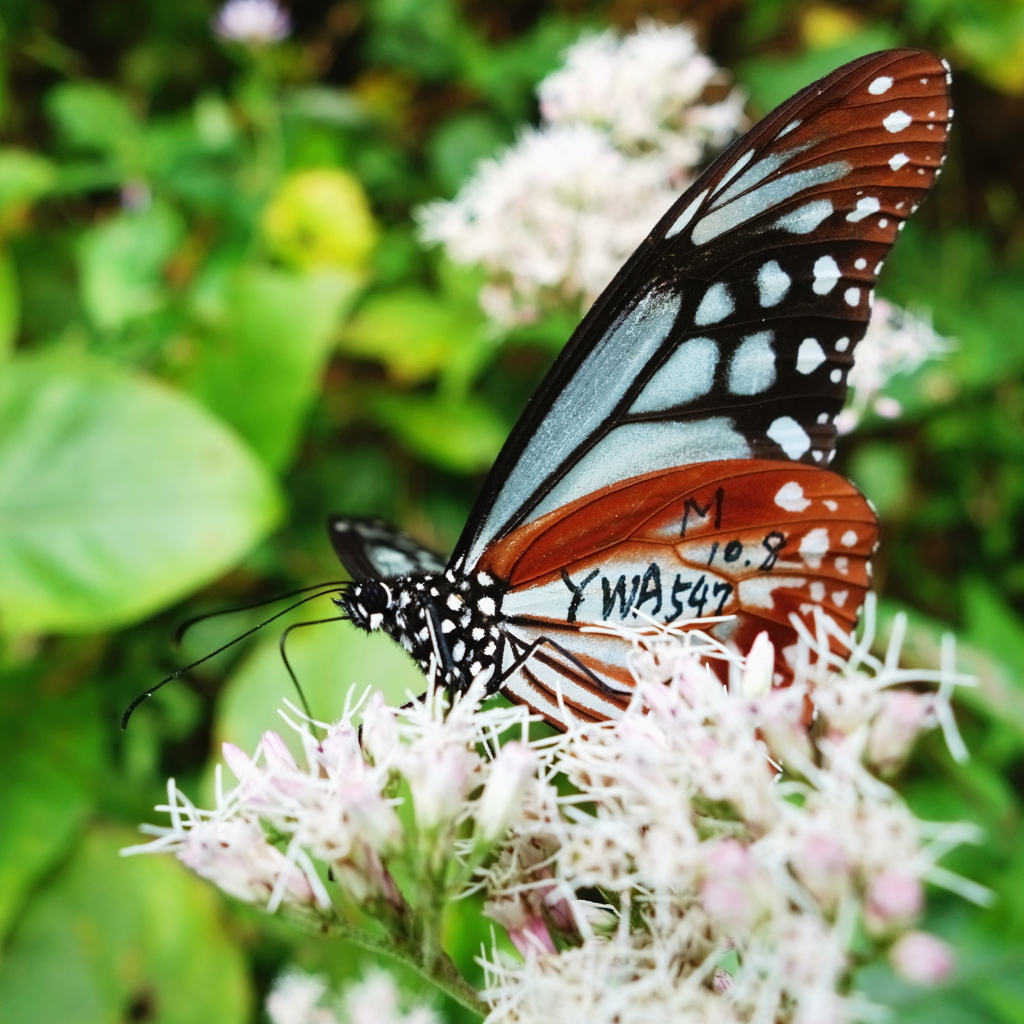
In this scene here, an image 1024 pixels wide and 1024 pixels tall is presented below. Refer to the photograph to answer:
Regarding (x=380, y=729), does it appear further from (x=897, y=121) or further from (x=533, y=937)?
(x=897, y=121)

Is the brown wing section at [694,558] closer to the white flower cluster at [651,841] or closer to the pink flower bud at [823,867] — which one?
the white flower cluster at [651,841]

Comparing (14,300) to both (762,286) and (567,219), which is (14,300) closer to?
(567,219)

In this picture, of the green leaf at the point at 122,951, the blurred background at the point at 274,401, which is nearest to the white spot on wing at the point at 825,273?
the blurred background at the point at 274,401

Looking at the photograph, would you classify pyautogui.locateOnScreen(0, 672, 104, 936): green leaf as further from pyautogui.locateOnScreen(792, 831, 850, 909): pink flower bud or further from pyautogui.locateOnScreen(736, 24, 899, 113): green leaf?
pyautogui.locateOnScreen(736, 24, 899, 113): green leaf

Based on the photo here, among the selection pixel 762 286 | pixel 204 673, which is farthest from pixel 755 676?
pixel 204 673

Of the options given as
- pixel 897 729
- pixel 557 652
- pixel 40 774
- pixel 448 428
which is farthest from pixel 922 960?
pixel 40 774

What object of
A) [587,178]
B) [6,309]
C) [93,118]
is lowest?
[6,309]
